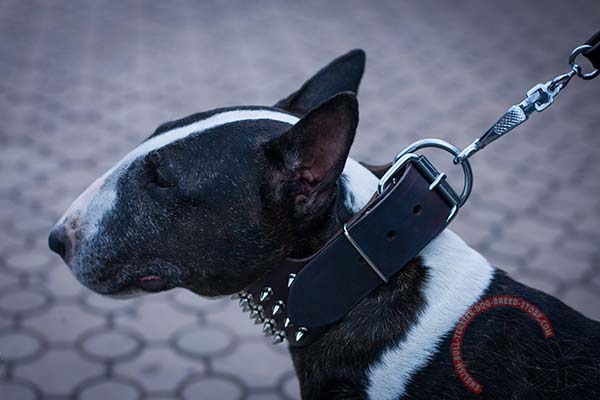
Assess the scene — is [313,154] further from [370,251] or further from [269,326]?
[269,326]

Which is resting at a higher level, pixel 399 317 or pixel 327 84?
pixel 327 84

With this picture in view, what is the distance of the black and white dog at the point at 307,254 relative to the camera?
1.71m

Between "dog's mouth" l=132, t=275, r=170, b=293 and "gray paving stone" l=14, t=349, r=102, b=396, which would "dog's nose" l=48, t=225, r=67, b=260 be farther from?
"gray paving stone" l=14, t=349, r=102, b=396

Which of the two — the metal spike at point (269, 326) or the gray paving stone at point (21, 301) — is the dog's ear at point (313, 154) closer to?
the metal spike at point (269, 326)

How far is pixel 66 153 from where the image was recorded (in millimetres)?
5430

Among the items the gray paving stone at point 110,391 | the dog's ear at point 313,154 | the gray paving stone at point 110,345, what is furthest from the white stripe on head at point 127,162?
the gray paving stone at point 110,345

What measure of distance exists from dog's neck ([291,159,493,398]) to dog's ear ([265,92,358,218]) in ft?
0.35

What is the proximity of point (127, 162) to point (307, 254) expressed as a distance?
0.60 meters

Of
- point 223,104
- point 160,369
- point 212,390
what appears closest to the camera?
point 212,390

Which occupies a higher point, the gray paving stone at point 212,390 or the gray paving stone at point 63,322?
the gray paving stone at point 212,390

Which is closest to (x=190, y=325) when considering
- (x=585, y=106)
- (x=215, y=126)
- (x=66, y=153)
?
(x=215, y=126)

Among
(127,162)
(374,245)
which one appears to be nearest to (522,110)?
(374,245)

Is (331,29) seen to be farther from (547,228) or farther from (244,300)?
(244,300)

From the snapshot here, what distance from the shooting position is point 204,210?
6.07 feet
